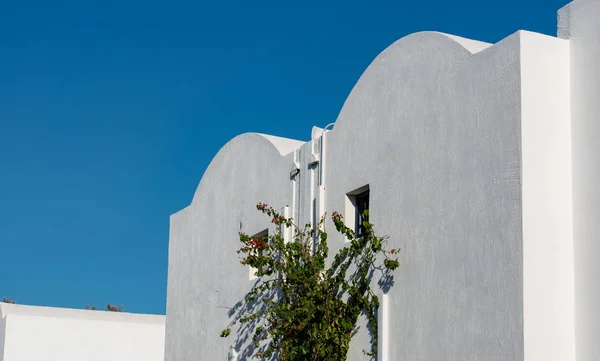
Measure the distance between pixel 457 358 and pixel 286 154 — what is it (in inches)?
239

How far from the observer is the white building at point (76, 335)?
89.9 feet

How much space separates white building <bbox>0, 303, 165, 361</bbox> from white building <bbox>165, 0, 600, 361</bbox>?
15.6 m

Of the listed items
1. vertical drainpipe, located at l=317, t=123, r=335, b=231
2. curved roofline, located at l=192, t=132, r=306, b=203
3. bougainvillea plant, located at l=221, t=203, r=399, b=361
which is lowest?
bougainvillea plant, located at l=221, t=203, r=399, b=361

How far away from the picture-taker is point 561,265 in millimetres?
10219

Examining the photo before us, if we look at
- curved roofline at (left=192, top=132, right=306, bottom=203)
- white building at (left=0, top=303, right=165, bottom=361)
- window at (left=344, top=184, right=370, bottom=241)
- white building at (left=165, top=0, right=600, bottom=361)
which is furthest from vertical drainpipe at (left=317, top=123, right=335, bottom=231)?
white building at (left=0, top=303, right=165, bottom=361)

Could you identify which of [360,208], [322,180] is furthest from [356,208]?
[322,180]

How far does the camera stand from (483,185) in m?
10.9

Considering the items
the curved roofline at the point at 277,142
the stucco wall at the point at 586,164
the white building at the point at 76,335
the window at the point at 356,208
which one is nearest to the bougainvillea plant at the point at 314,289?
the window at the point at 356,208

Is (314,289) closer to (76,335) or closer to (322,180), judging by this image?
(322,180)

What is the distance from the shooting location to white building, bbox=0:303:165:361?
2741 centimetres

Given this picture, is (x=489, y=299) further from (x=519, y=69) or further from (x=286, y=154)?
(x=286, y=154)

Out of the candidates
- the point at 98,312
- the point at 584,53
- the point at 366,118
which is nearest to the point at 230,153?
the point at 366,118

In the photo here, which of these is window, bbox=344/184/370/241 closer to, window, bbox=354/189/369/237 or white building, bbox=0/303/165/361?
window, bbox=354/189/369/237

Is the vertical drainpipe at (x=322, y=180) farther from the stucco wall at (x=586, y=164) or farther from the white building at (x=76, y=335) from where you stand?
the white building at (x=76, y=335)
